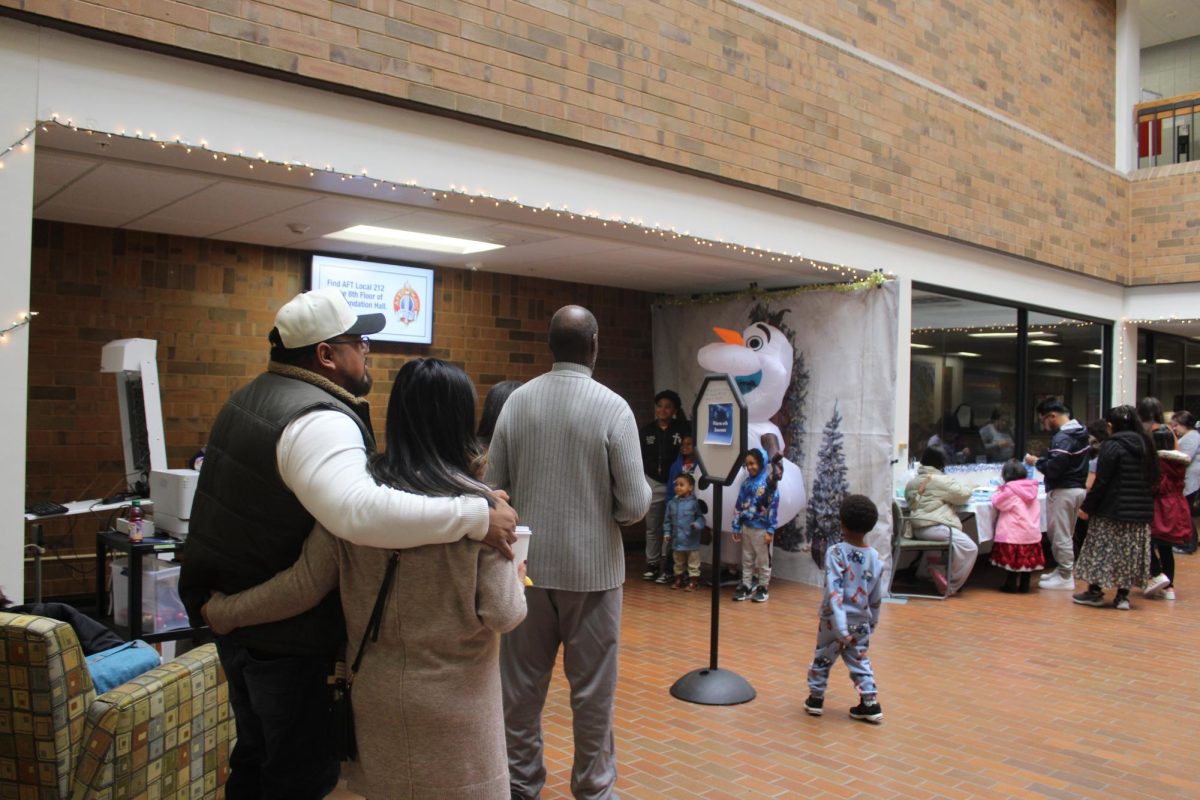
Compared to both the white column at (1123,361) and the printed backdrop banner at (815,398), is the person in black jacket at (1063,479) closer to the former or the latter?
the printed backdrop banner at (815,398)

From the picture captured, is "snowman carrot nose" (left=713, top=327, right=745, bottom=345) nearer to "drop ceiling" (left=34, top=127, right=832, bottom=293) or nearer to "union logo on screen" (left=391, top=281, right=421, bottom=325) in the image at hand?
"drop ceiling" (left=34, top=127, right=832, bottom=293)

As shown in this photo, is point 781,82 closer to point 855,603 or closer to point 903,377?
point 903,377

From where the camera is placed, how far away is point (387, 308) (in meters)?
7.61

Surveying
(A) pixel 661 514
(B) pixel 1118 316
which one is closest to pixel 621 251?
(A) pixel 661 514

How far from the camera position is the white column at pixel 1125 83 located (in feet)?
38.2

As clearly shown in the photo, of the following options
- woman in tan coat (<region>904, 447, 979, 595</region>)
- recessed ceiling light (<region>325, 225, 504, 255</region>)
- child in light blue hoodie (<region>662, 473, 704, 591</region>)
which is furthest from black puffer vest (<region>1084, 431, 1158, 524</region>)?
recessed ceiling light (<region>325, 225, 504, 255</region>)

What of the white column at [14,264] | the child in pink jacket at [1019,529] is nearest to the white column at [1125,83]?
the child in pink jacket at [1019,529]

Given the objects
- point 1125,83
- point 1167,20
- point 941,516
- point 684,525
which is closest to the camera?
point 941,516

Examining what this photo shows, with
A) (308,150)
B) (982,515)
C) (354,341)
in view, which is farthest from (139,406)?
(982,515)

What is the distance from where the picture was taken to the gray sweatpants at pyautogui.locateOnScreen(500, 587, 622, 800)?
3201 millimetres

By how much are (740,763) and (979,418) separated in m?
6.73

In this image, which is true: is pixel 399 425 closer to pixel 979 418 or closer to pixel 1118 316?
pixel 979 418

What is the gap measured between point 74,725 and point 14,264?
1.97 m

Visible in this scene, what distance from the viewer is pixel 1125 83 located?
11734 mm
